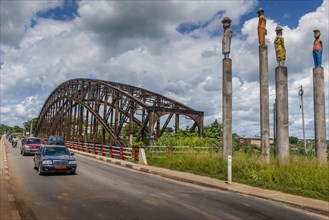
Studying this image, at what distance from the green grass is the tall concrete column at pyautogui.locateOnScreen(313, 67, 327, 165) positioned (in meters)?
1.13

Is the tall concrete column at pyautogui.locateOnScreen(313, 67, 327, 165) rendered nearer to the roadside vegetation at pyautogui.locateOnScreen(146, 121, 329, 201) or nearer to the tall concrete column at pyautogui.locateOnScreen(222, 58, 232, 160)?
the roadside vegetation at pyautogui.locateOnScreen(146, 121, 329, 201)

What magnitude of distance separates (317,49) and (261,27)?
2.79 m

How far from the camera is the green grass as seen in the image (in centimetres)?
1122

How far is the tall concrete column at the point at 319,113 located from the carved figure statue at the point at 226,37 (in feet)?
13.9

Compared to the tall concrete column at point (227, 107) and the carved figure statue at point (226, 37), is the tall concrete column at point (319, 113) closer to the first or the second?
the tall concrete column at point (227, 107)

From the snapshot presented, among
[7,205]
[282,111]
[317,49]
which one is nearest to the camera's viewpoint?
[7,205]

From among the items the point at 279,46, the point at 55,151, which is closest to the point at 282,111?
the point at 279,46

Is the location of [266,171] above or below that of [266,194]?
above

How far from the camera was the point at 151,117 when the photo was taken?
3216cm

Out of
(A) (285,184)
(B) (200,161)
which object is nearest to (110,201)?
(A) (285,184)

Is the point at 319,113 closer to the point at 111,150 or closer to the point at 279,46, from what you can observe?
the point at 279,46

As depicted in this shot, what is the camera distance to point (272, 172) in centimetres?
1330

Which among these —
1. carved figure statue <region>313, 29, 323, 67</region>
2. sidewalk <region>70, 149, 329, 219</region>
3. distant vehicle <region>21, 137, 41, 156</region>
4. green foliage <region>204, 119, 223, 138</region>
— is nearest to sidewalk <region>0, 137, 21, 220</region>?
sidewalk <region>70, 149, 329, 219</region>

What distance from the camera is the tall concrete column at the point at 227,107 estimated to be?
1672 cm
